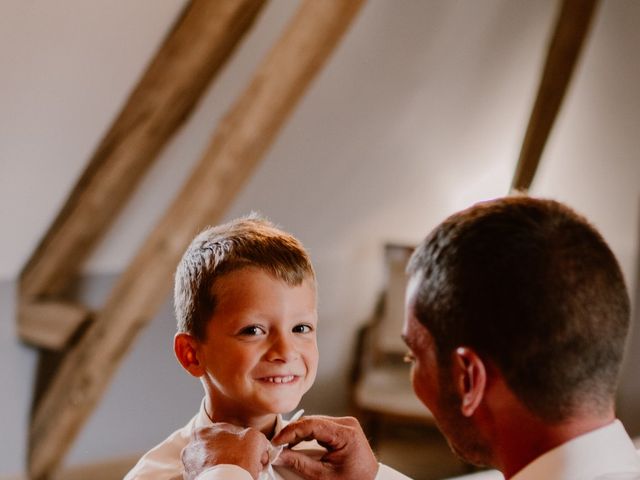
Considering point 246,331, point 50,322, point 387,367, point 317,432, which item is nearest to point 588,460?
point 317,432

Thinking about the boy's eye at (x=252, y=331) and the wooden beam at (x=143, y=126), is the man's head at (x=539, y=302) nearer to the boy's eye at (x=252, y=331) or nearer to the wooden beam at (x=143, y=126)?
the boy's eye at (x=252, y=331)

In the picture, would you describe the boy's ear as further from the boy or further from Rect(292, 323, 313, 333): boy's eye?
Rect(292, 323, 313, 333): boy's eye

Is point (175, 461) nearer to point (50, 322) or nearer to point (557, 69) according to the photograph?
point (50, 322)

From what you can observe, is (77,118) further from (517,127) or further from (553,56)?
(517,127)

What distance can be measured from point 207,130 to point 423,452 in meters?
1.91

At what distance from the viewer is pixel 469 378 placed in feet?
3.31

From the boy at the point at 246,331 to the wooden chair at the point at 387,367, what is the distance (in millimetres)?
2495

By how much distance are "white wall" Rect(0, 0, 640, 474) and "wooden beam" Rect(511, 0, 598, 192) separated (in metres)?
0.26

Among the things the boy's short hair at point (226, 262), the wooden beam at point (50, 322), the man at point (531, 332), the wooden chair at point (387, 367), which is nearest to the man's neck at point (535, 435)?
the man at point (531, 332)

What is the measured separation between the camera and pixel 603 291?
3.15 feet

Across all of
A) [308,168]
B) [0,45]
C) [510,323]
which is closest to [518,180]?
[308,168]

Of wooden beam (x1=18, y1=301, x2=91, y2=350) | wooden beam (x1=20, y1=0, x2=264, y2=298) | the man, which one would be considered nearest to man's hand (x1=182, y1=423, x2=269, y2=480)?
the man

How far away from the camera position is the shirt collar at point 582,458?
970 mm

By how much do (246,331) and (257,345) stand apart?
0.03 meters
